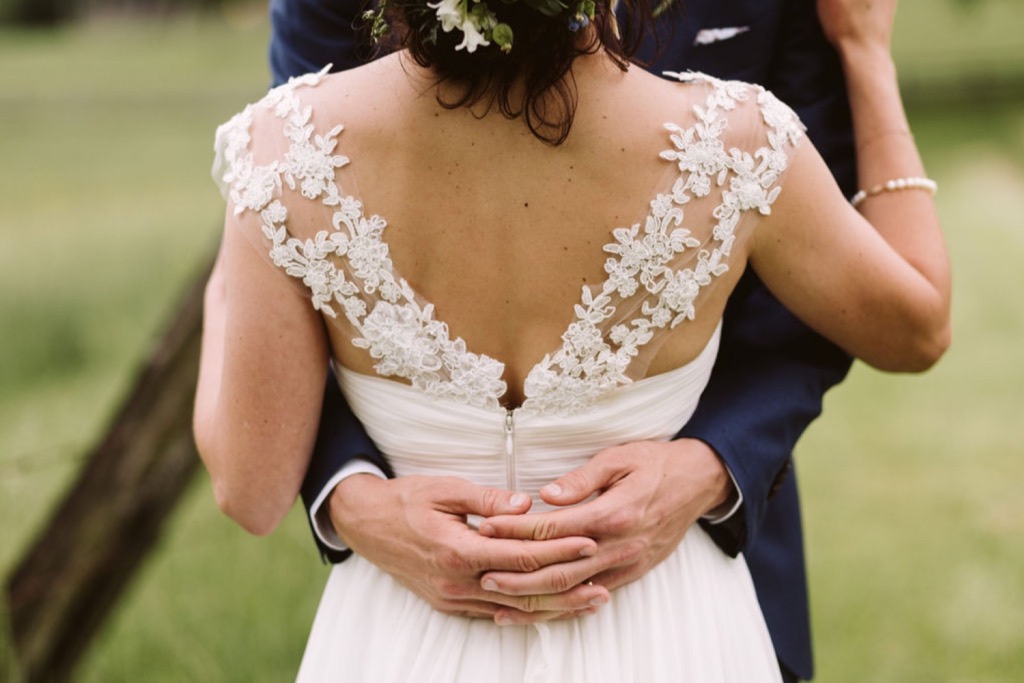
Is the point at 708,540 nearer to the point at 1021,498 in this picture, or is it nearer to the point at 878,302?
the point at 878,302

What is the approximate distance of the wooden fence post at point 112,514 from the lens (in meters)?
3.24

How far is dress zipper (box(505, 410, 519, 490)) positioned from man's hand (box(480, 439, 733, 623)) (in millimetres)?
79

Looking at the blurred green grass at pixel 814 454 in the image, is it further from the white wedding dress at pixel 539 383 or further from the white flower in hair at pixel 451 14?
the white flower in hair at pixel 451 14

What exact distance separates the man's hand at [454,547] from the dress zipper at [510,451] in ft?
0.14

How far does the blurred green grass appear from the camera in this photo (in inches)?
174

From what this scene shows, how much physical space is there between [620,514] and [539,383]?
9.5 inches

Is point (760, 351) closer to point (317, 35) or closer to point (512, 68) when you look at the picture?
point (512, 68)

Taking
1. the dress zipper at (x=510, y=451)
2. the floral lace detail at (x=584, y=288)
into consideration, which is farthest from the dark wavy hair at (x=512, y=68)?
the dress zipper at (x=510, y=451)

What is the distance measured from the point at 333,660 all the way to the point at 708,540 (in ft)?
2.32

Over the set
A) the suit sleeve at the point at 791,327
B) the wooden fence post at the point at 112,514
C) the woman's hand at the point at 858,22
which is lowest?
the wooden fence post at the point at 112,514

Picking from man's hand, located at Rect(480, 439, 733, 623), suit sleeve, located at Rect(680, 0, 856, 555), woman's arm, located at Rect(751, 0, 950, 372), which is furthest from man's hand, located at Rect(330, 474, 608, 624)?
woman's arm, located at Rect(751, 0, 950, 372)

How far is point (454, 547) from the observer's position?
5.71ft

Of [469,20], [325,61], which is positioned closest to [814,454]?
[325,61]

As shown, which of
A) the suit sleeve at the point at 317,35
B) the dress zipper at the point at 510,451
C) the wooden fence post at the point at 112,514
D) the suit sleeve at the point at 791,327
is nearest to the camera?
the dress zipper at the point at 510,451
